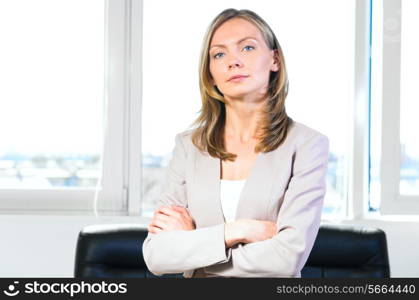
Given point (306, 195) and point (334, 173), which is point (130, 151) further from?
point (306, 195)

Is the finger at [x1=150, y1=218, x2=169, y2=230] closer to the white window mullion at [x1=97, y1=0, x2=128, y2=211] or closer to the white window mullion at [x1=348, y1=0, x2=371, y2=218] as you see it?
the white window mullion at [x1=97, y1=0, x2=128, y2=211]

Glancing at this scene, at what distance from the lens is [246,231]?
4.82ft

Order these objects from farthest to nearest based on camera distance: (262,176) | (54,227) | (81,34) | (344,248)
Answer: (81,34)
(54,227)
(344,248)
(262,176)

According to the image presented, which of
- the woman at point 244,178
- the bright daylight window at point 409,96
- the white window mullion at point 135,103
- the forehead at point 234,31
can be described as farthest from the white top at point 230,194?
the bright daylight window at point 409,96

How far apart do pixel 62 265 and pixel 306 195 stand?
143 centimetres

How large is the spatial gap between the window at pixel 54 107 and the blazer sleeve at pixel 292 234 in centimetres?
135

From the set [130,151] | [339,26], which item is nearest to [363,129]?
[339,26]

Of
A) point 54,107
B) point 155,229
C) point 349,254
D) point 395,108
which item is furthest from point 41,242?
point 395,108

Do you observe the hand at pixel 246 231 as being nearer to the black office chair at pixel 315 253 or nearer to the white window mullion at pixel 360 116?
the black office chair at pixel 315 253

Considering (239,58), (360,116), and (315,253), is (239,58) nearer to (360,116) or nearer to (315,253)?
(315,253)

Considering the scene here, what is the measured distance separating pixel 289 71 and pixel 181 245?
4.72 feet

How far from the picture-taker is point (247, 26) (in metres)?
1.52

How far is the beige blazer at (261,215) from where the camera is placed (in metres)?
1.47

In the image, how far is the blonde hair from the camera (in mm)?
1526
